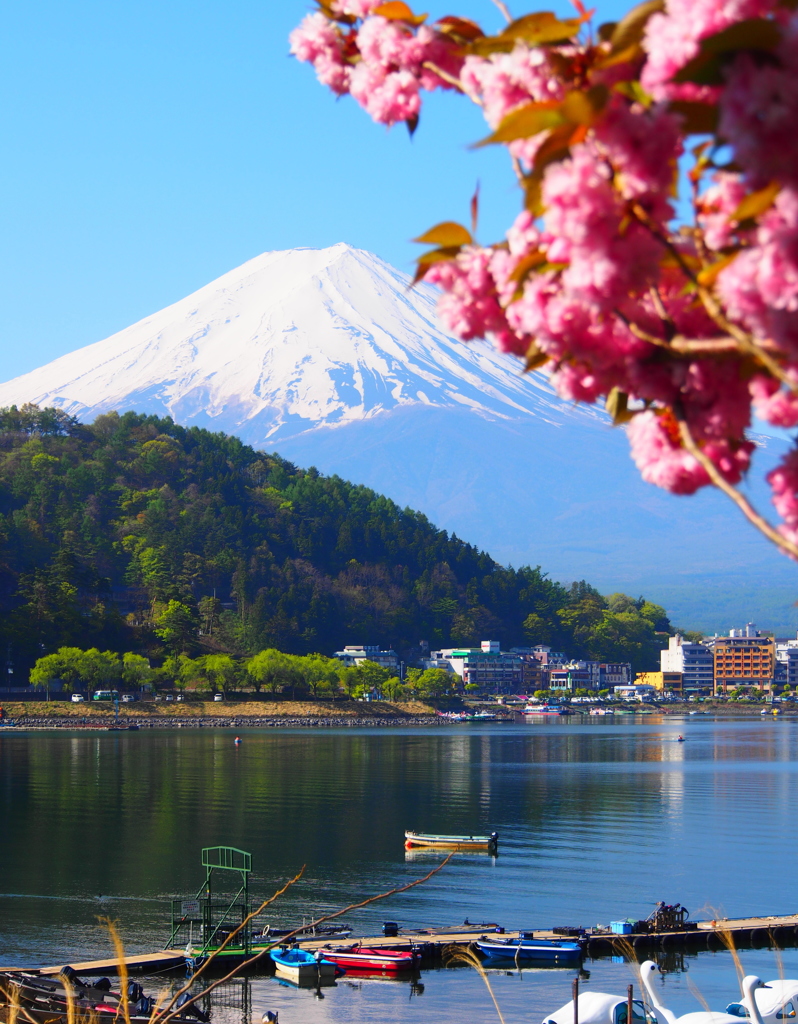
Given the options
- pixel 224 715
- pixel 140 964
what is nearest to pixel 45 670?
pixel 224 715

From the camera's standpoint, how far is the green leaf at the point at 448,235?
207cm

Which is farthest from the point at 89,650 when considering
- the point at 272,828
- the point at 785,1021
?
the point at 785,1021

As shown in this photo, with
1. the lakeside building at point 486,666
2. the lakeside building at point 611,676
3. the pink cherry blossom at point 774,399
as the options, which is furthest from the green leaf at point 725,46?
the lakeside building at point 611,676

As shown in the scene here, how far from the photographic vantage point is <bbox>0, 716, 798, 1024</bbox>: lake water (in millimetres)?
18969

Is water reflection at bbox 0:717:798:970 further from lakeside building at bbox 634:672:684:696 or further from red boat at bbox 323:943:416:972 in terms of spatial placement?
lakeside building at bbox 634:672:684:696

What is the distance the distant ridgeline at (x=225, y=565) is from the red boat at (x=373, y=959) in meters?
75.2

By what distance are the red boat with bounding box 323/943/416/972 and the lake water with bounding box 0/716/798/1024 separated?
330mm

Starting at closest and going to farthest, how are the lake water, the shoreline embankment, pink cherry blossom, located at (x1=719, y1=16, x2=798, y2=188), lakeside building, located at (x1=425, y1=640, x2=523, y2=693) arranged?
pink cherry blossom, located at (x1=719, y1=16, x2=798, y2=188) → the lake water → the shoreline embankment → lakeside building, located at (x1=425, y1=640, x2=523, y2=693)

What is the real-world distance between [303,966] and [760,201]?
1864 centimetres

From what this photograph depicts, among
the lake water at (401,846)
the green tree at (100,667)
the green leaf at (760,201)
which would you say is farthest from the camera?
the green tree at (100,667)

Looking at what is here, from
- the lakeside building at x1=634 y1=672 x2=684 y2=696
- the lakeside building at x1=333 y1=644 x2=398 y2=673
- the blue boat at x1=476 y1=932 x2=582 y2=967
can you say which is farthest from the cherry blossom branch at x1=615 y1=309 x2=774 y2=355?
the lakeside building at x1=634 y1=672 x2=684 y2=696

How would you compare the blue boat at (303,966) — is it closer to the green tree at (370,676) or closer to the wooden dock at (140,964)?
the wooden dock at (140,964)

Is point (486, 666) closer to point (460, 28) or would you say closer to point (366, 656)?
point (366, 656)

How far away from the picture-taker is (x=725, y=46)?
4.75 feet
